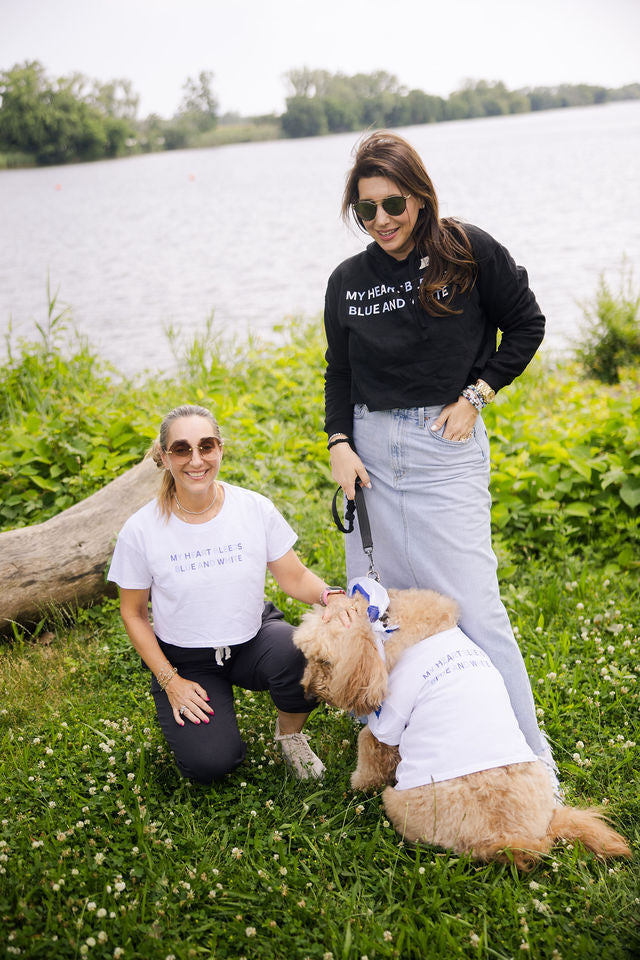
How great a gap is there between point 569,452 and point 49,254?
58.7ft

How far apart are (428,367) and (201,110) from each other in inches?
2502

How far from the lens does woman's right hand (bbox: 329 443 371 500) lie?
2.96 m

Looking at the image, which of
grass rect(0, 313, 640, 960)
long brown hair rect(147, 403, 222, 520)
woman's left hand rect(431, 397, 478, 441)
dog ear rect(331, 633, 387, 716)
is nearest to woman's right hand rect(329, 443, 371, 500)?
woman's left hand rect(431, 397, 478, 441)

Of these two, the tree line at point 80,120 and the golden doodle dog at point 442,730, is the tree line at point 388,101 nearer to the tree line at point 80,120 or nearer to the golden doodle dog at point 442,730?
the tree line at point 80,120

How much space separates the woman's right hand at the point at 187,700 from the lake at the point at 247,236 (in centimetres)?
208

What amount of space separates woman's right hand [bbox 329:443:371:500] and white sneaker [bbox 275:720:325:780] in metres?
1.16

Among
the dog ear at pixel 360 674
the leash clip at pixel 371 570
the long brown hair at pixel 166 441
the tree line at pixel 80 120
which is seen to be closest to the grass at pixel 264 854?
the dog ear at pixel 360 674

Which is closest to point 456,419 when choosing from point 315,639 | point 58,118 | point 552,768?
point 315,639

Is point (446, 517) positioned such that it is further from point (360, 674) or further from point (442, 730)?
point (442, 730)

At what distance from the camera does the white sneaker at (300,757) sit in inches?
121

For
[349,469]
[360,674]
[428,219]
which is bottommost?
[360,674]

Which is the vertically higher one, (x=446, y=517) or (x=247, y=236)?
(x=247, y=236)

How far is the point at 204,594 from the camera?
298 cm

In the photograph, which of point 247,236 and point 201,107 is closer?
point 247,236
